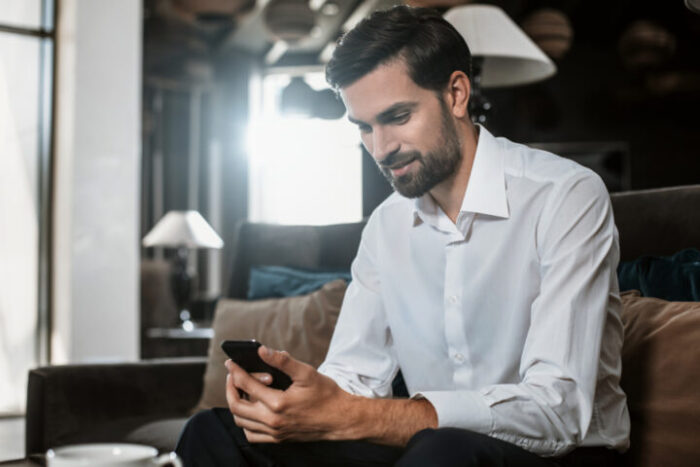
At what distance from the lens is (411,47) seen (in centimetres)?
147

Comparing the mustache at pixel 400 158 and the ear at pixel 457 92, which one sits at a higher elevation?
the ear at pixel 457 92

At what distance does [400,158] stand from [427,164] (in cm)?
5

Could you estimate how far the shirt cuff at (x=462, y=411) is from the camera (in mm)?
1139

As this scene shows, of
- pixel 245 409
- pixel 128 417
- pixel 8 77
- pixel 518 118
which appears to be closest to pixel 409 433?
pixel 245 409

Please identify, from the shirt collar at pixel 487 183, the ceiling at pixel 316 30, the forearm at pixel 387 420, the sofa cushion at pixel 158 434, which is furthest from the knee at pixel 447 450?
the ceiling at pixel 316 30

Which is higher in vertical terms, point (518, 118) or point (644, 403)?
point (518, 118)

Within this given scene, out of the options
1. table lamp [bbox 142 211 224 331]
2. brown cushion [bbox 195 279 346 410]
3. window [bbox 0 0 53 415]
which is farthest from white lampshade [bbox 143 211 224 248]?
brown cushion [bbox 195 279 346 410]

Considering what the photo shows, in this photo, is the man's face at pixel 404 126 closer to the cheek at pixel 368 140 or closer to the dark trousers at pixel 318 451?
the cheek at pixel 368 140

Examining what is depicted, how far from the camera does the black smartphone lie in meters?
1.11

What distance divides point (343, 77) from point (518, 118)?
677 cm

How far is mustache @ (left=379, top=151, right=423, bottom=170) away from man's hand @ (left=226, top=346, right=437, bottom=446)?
46 centimetres

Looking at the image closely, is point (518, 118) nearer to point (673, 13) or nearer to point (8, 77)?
point (673, 13)

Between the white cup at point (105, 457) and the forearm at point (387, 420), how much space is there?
1.49ft

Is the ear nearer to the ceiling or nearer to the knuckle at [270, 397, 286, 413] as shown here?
the knuckle at [270, 397, 286, 413]
